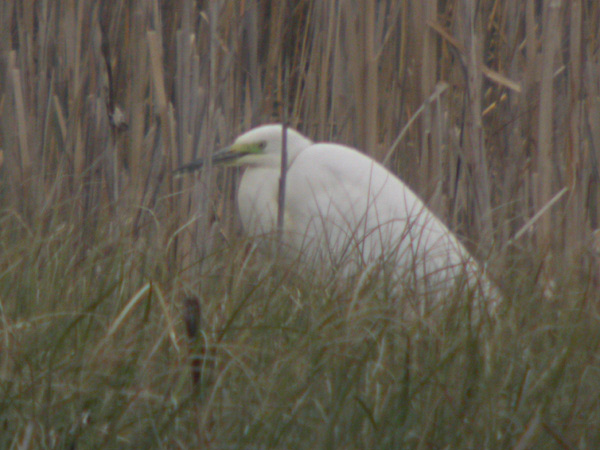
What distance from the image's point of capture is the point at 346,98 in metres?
1.85

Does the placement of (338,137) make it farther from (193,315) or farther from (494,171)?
(193,315)

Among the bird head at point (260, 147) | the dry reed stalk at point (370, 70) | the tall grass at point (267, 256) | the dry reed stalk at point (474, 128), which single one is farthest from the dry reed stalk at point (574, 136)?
the bird head at point (260, 147)

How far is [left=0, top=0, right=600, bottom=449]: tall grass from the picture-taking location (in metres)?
0.84

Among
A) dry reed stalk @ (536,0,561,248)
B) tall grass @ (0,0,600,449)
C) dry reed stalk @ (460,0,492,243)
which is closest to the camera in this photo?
tall grass @ (0,0,600,449)

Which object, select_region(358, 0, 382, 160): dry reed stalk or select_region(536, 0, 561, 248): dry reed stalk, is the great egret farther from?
select_region(536, 0, 561, 248): dry reed stalk

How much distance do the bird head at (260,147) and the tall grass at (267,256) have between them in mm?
38

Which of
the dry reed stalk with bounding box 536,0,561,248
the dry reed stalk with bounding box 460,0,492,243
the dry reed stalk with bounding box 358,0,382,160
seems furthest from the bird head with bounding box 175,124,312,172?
the dry reed stalk with bounding box 536,0,561,248

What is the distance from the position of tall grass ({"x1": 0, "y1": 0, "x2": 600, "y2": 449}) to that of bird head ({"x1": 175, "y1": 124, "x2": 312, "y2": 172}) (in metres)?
0.04

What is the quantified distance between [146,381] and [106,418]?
0.08 m

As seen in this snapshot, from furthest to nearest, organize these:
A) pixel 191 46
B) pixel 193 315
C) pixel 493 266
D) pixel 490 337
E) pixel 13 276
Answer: pixel 191 46, pixel 493 266, pixel 13 276, pixel 490 337, pixel 193 315

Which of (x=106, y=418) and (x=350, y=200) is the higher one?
(x=350, y=200)

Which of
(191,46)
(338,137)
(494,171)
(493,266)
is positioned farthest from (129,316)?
(494,171)

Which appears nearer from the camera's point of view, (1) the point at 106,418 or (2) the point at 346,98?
(1) the point at 106,418

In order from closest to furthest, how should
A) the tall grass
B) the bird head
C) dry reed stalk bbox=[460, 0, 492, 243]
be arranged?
the tall grass, dry reed stalk bbox=[460, 0, 492, 243], the bird head
